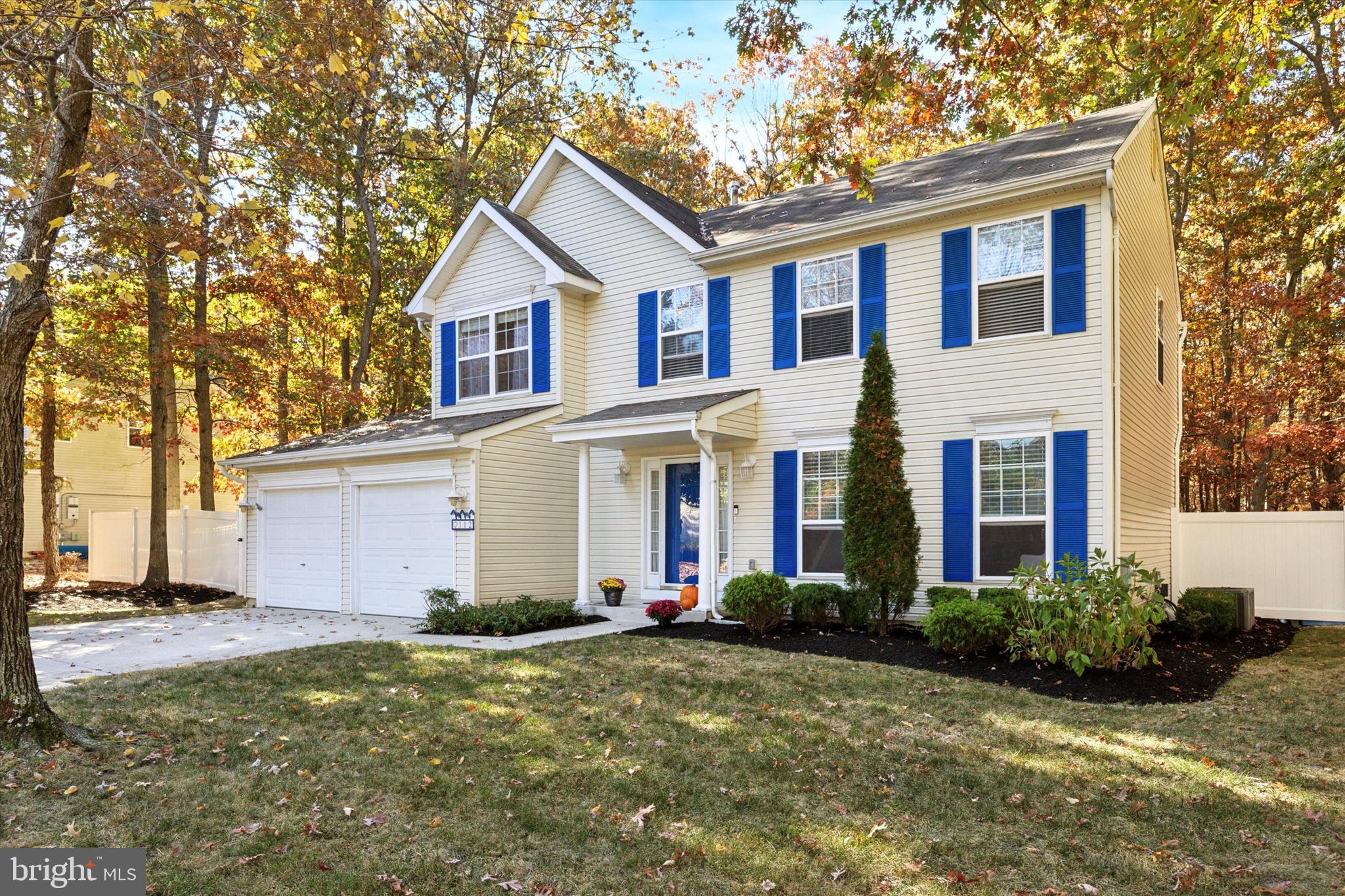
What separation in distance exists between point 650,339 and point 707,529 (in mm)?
3505

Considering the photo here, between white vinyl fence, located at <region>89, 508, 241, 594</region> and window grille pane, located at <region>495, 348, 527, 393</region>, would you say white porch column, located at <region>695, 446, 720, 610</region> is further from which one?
white vinyl fence, located at <region>89, 508, 241, 594</region>

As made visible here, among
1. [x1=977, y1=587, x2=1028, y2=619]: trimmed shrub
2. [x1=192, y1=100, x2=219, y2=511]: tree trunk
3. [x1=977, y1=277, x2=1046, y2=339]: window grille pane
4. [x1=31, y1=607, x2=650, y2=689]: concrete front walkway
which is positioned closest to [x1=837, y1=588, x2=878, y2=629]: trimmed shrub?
[x1=977, y1=587, x2=1028, y2=619]: trimmed shrub

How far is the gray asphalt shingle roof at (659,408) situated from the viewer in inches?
455

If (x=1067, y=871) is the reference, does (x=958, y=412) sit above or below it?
above

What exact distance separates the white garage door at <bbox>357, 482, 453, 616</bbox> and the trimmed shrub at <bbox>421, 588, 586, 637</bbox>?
1.74ft

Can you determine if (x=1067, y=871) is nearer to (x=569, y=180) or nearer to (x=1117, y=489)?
(x=1117, y=489)

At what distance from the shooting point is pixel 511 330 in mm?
14461

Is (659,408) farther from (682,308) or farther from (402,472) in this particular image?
(402,472)

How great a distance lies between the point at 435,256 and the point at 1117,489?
18.1 m

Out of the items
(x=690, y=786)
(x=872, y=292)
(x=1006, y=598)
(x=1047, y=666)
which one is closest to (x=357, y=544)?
(x=872, y=292)

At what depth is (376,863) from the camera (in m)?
3.99

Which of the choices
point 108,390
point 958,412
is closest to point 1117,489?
point 958,412

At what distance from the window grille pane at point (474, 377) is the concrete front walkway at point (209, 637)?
4097 mm

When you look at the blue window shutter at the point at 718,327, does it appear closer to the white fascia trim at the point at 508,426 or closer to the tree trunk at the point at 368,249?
the white fascia trim at the point at 508,426
